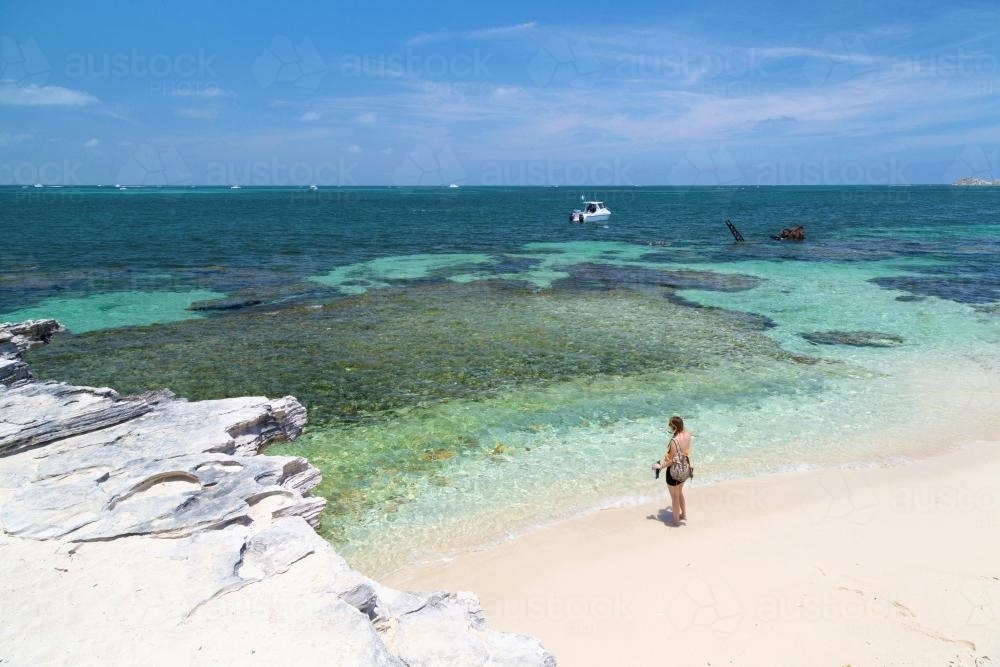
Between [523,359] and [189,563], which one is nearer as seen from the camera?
[189,563]

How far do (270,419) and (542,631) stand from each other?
7.39 metres

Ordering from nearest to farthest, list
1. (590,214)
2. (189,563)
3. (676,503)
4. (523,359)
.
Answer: (189,563)
(676,503)
(523,359)
(590,214)

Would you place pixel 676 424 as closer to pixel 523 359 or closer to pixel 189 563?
pixel 189 563

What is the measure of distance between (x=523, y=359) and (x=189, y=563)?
12497 mm

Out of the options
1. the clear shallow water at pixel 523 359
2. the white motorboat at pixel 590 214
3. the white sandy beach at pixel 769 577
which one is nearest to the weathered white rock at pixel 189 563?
the white sandy beach at pixel 769 577

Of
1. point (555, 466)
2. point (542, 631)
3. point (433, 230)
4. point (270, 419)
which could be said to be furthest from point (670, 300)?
point (433, 230)

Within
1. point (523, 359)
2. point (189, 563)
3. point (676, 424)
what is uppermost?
point (676, 424)

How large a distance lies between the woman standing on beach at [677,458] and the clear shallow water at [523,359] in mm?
1109

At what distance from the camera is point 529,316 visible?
2433cm

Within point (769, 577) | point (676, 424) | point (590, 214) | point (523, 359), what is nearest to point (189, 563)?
point (676, 424)

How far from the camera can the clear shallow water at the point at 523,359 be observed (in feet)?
38.5

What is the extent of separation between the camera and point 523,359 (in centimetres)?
1864

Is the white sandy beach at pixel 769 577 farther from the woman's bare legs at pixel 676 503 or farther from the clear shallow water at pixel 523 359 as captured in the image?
the clear shallow water at pixel 523 359

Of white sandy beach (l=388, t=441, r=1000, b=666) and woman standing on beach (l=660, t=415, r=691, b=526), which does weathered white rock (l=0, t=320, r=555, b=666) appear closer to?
white sandy beach (l=388, t=441, r=1000, b=666)
